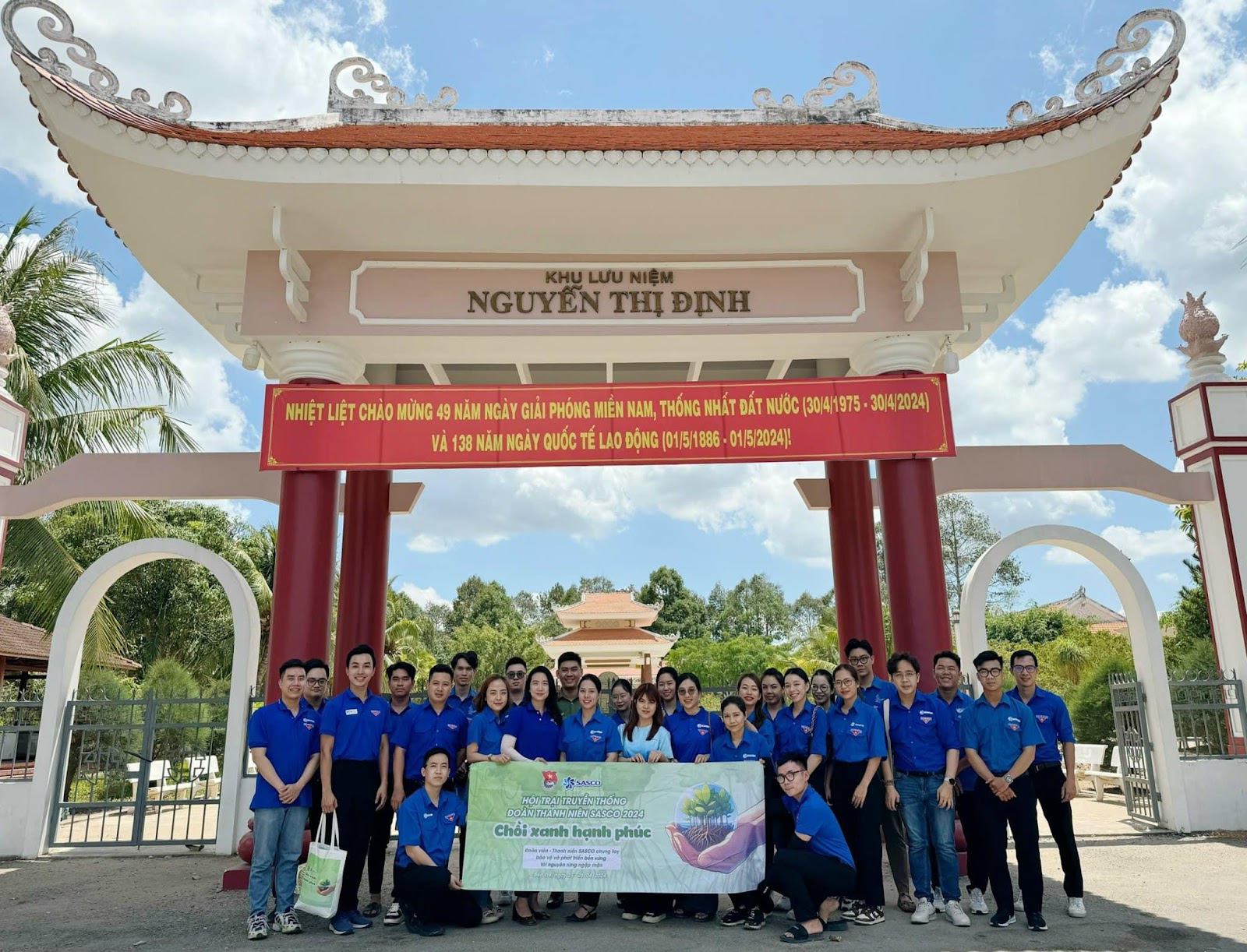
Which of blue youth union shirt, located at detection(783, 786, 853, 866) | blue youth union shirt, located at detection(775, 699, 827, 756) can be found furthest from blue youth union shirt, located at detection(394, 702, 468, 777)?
blue youth union shirt, located at detection(783, 786, 853, 866)

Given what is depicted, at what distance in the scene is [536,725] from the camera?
4934mm

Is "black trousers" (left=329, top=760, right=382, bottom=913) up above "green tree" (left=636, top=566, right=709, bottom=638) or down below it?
below

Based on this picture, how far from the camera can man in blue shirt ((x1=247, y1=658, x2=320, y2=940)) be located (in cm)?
452

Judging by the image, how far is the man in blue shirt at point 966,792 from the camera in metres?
4.77

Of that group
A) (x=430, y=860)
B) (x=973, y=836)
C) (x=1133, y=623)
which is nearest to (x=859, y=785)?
(x=973, y=836)

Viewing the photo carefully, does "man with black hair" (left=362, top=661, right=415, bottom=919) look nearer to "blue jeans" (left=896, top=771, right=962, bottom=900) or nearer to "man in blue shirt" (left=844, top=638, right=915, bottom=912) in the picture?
"man in blue shirt" (left=844, top=638, right=915, bottom=912)

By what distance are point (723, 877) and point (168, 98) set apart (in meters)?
6.17

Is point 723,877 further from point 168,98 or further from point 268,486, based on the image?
point 168,98

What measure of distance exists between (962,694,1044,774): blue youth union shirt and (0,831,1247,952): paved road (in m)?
0.83

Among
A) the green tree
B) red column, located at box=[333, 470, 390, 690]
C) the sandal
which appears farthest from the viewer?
the green tree

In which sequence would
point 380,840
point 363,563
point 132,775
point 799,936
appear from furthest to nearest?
point 363,563 → point 132,775 → point 380,840 → point 799,936

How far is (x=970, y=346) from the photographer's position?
7910 mm

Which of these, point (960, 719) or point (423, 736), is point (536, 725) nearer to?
point (423, 736)

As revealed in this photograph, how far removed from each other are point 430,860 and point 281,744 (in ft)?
3.22
